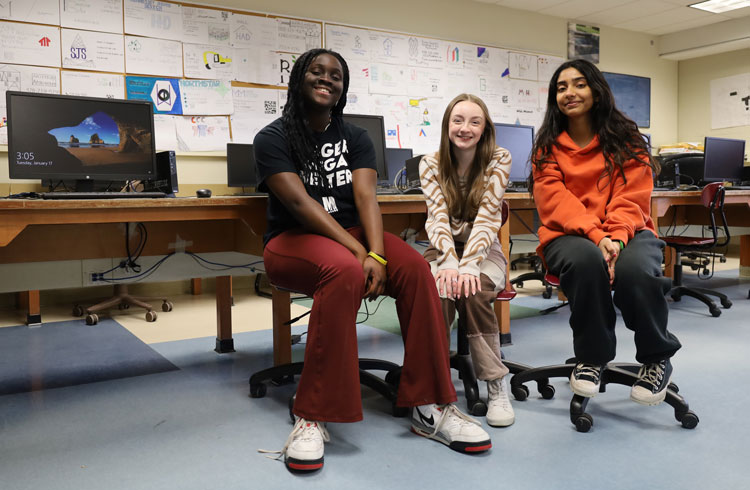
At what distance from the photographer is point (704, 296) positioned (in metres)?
3.36

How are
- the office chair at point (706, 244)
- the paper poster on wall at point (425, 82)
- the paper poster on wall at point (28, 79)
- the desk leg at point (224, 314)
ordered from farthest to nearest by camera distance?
the paper poster on wall at point (425, 82) → the paper poster on wall at point (28, 79) → the office chair at point (706, 244) → the desk leg at point (224, 314)

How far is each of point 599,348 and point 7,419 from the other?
1.72 meters

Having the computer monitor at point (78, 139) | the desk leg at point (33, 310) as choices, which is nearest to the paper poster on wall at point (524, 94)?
the computer monitor at point (78, 139)

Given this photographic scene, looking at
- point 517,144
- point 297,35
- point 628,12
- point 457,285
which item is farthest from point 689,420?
point 628,12

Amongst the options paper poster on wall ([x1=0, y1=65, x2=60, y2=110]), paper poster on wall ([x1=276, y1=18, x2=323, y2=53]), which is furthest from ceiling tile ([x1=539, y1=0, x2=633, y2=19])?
paper poster on wall ([x1=0, y1=65, x2=60, y2=110])

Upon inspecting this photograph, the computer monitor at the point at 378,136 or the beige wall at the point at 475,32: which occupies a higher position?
the beige wall at the point at 475,32

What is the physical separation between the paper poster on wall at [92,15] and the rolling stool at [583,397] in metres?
3.30

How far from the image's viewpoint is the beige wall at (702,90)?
250 inches

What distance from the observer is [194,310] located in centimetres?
365

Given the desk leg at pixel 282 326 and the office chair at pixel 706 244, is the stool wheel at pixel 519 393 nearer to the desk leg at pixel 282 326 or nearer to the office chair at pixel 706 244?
the desk leg at pixel 282 326

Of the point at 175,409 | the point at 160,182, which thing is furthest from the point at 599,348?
the point at 160,182

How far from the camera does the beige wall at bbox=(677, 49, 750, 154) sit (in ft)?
20.8

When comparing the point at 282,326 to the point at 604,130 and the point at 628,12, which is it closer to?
the point at 604,130

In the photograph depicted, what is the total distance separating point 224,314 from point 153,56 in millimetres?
2206
